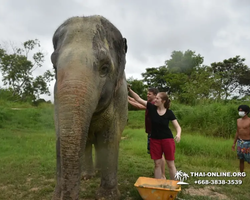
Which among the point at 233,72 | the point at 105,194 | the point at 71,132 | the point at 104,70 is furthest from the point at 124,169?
the point at 233,72

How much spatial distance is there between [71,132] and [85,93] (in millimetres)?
307

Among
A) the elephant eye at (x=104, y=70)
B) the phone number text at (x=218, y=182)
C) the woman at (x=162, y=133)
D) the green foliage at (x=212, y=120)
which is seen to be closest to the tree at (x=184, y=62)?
the green foliage at (x=212, y=120)

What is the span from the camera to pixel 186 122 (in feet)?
40.7

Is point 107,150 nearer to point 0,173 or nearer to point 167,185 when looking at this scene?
point 167,185

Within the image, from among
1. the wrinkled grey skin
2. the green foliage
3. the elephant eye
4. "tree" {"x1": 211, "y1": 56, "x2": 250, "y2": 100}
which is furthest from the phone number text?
"tree" {"x1": 211, "y1": 56, "x2": 250, "y2": 100}

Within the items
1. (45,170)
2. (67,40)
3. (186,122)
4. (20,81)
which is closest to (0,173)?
(45,170)

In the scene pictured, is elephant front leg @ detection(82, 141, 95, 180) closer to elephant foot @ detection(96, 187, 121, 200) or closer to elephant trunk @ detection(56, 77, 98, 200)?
elephant foot @ detection(96, 187, 121, 200)

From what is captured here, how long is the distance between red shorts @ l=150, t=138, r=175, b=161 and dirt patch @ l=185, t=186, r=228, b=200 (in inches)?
26.6

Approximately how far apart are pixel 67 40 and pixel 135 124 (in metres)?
13.6

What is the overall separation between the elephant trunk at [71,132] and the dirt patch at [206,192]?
2397 mm

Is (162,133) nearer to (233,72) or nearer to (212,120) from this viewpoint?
(212,120)

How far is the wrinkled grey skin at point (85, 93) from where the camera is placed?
189 centimetres

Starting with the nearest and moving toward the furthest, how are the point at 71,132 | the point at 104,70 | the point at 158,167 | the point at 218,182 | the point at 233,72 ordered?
the point at 71,132
the point at 104,70
the point at 158,167
the point at 218,182
the point at 233,72

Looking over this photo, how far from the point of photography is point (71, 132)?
6.15 feet
